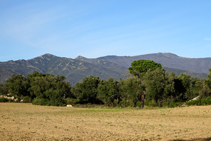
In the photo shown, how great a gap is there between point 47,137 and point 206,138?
14.9m

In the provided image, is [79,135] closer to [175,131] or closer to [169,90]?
[175,131]

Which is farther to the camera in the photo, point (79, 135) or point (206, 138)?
point (79, 135)

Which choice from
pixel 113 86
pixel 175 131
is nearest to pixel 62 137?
pixel 175 131

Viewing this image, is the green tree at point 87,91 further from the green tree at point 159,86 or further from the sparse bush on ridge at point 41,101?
the green tree at point 159,86

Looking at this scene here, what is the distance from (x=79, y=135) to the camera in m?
24.9

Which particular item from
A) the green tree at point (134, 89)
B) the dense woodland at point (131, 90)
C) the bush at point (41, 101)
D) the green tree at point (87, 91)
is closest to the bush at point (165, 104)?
the dense woodland at point (131, 90)

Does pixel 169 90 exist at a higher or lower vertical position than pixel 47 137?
higher

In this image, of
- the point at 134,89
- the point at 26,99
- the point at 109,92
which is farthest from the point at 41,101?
the point at 134,89

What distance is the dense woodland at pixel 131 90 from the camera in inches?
2940

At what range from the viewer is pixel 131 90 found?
77750mm

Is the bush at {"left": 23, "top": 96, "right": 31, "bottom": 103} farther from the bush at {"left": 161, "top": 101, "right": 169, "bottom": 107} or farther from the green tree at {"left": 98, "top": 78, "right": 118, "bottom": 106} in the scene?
the bush at {"left": 161, "top": 101, "right": 169, "bottom": 107}

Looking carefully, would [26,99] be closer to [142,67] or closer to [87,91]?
[87,91]

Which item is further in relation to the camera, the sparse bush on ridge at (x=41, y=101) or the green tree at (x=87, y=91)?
the green tree at (x=87, y=91)

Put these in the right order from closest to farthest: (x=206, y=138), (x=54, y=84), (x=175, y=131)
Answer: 1. (x=206, y=138)
2. (x=175, y=131)
3. (x=54, y=84)
